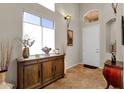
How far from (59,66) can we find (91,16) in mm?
4262

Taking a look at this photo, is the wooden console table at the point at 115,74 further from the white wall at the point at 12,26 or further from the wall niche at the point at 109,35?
the wall niche at the point at 109,35

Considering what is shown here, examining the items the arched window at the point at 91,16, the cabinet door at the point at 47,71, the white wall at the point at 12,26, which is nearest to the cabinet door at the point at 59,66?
the cabinet door at the point at 47,71

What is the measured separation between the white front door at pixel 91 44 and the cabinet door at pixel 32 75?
13.9 ft

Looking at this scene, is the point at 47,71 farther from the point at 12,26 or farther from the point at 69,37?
the point at 69,37

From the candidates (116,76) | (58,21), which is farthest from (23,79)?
(58,21)

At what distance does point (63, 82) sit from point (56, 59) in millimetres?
809

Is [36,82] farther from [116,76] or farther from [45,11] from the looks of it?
[45,11]

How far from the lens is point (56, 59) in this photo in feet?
15.8

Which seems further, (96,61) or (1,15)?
(96,61)

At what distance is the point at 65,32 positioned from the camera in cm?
660

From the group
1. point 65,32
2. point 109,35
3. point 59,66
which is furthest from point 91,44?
point 59,66

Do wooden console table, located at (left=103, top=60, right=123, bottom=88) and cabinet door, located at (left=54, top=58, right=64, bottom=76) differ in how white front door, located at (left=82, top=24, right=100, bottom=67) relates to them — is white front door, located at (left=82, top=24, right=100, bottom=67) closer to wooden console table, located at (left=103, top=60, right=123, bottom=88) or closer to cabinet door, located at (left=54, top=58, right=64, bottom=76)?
cabinet door, located at (left=54, top=58, right=64, bottom=76)

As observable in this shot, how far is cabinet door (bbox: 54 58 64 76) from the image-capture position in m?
4.83

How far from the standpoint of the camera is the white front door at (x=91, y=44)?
7344 mm
